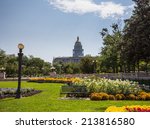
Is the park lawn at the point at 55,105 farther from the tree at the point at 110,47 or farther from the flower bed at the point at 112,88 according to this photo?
the tree at the point at 110,47

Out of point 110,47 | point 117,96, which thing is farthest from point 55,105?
point 110,47

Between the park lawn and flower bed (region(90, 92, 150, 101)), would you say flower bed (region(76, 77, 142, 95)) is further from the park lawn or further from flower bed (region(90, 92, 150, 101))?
the park lawn

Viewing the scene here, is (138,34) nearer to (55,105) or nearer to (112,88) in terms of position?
(112,88)

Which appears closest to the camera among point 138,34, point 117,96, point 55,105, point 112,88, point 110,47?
point 55,105

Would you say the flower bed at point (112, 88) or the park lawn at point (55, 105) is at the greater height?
the flower bed at point (112, 88)

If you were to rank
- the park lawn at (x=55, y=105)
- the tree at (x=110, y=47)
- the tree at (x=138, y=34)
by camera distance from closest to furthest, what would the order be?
the park lawn at (x=55, y=105) < the tree at (x=138, y=34) < the tree at (x=110, y=47)

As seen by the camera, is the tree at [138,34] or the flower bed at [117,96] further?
the tree at [138,34]

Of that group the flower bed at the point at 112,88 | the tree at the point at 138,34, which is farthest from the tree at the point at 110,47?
the flower bed at the point at 112,88

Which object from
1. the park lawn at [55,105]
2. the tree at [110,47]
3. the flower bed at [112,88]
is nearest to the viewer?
the park lawn at [55,105]

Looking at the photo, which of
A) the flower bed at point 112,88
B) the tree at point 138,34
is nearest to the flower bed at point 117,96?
the flower bed at point 112,88

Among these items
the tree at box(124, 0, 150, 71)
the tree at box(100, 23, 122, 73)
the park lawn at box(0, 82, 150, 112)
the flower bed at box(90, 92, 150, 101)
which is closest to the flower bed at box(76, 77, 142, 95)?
the flower bed at box(90, 92, 150, 101)

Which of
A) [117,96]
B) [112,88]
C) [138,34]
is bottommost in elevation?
[117,96]

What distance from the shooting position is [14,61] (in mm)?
104625

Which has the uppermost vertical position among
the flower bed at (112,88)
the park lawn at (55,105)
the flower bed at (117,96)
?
the flower bed at (112,88)
